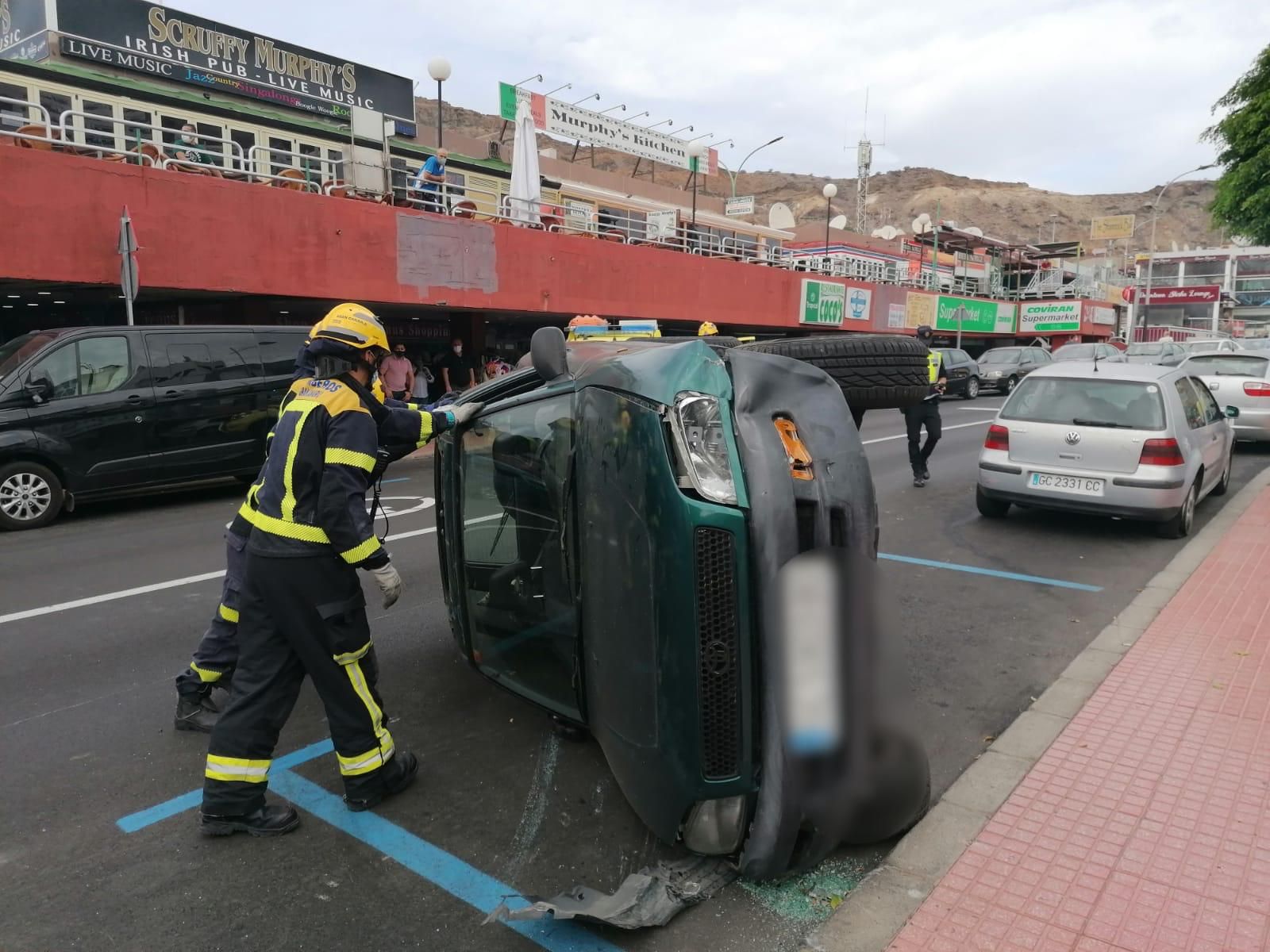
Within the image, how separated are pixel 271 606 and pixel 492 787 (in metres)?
1.10

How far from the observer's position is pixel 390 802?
329 cm

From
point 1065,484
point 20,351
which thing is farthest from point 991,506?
point 20,351

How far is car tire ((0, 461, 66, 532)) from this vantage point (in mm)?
8164

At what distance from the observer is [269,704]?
312 cm

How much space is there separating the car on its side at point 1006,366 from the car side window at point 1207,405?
1794 cm

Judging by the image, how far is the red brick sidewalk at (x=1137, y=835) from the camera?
2.51 m

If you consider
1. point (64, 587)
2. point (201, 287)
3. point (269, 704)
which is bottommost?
point (64, 587)

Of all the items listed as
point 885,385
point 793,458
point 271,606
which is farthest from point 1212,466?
point 271,606

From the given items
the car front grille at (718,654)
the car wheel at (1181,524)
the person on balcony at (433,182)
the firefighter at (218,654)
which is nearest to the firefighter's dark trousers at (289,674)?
the firefighter at (218,654)

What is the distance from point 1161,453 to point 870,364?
5285mm

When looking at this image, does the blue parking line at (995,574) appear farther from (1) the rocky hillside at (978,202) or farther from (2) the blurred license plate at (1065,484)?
(1) the rocky hillside at (978,202)

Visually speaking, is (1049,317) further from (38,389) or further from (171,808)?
(171,808)

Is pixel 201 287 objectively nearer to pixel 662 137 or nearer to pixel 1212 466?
pixel 1212 466

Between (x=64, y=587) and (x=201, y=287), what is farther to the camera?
(x=201, y=287)
